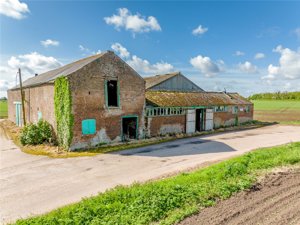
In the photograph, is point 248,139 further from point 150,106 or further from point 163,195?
point 163,195

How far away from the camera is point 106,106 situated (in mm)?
17484

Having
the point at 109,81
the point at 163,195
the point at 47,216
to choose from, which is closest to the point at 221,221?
the point at 163,195

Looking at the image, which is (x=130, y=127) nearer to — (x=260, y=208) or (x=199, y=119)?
(x=199, y=119)

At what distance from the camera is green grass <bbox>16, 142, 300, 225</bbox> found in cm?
650

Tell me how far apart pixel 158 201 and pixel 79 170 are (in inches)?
242

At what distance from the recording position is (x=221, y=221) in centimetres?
617

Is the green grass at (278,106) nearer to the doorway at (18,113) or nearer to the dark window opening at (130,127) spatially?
the dark window opening at (130,127)

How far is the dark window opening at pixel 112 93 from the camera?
18388 millimetres

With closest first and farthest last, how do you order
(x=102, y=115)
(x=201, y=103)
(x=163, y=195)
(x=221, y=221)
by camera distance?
(x=221, y=221)
(x=163, y=195)
(x=102, y=115)
(x=201, y=103)

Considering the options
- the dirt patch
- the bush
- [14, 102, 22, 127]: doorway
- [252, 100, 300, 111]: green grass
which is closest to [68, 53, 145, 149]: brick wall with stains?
the bush

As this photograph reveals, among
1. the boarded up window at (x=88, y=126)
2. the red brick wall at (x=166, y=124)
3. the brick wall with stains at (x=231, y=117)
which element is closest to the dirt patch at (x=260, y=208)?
the boarded up window at (x=88, y=126)

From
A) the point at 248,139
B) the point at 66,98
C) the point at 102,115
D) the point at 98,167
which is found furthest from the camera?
the point at 248,139

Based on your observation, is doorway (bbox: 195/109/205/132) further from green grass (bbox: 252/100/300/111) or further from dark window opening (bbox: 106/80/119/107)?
green grass (bbox: 252/100/300/111)

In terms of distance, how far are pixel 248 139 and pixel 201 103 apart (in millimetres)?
6914
